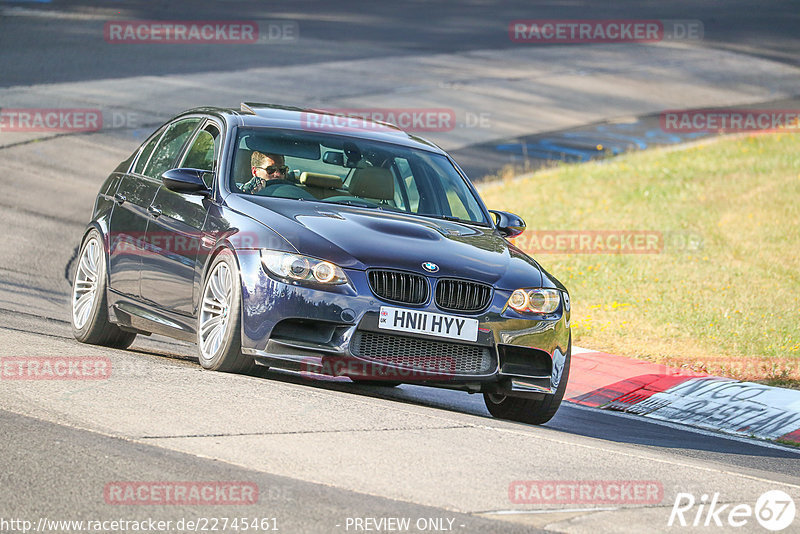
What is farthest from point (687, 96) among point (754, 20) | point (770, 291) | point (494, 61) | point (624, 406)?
point (624, 406)

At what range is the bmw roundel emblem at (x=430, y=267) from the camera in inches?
286

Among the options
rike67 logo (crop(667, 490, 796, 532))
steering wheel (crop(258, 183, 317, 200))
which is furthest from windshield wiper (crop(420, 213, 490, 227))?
rike67 logo (crop(667, 490, 796, 532))

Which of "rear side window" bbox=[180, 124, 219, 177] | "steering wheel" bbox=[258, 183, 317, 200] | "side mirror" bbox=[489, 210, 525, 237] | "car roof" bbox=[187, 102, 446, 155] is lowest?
"side mirror" bbox=[489, 210, 525, 237]

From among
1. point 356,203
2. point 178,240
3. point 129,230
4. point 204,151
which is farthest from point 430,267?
point 129,230

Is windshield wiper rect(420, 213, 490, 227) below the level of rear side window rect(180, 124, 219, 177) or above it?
below

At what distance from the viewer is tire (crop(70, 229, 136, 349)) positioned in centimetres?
902

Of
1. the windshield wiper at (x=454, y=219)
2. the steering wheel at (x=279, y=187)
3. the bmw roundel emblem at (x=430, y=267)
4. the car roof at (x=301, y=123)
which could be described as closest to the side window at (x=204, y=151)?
the car roof at (x=301, y=123)

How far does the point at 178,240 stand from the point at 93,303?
4.20ft

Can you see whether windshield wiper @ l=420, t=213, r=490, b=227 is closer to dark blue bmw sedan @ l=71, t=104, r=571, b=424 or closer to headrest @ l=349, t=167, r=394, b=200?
dark blue bmw sedan @ l=71, t=104, r=571, b=424

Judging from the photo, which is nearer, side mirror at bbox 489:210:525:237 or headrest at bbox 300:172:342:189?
headrest at bbox 300:172:342:189

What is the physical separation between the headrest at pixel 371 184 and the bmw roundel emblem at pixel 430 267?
4.17 ft

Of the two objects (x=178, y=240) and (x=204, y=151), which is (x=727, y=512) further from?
(x=204, y=151)

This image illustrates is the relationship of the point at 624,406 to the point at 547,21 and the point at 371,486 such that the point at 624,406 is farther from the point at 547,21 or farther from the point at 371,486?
the point at 547,21

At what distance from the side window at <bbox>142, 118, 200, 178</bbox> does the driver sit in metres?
1.02
